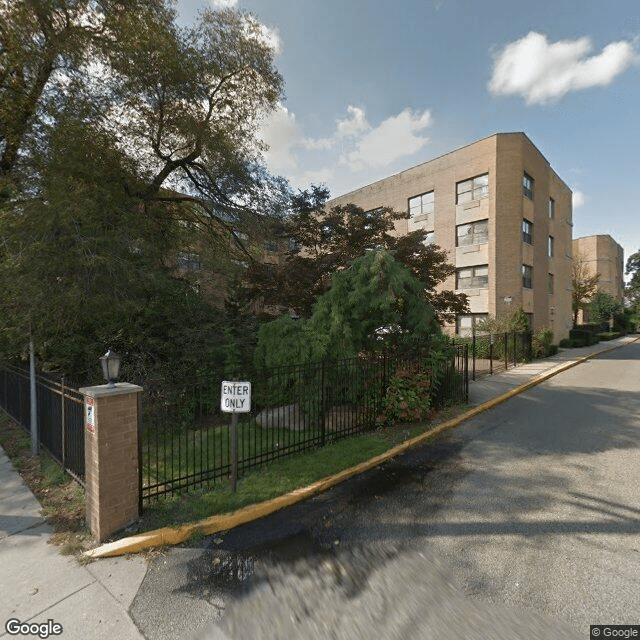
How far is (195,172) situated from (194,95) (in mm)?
2740

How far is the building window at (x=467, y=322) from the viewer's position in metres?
22.0

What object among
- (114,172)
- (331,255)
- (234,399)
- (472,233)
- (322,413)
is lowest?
(322,413)

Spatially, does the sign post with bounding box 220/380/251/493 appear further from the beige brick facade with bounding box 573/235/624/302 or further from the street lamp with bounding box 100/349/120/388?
the beige brick facade with bounding box 573/235/624/302

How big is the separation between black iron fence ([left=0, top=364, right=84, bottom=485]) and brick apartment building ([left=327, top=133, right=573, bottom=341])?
1756 centimetres

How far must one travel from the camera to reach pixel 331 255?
10.5 m

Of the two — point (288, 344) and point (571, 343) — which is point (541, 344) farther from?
point (288, 344)

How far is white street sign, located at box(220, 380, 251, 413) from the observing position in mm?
4664

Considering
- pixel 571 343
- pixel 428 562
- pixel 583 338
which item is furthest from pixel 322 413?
pixel 583 338

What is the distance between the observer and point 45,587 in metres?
3.13

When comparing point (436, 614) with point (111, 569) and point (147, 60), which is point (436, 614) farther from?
point (147, 60)

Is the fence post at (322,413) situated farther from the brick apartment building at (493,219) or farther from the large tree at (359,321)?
the brick apartment building at (493,219)

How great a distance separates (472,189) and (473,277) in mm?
5832

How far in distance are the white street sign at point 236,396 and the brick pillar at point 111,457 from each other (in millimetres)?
1072

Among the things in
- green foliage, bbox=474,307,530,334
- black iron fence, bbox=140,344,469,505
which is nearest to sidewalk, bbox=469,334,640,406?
green foliage, bbox=474,307,530,334
